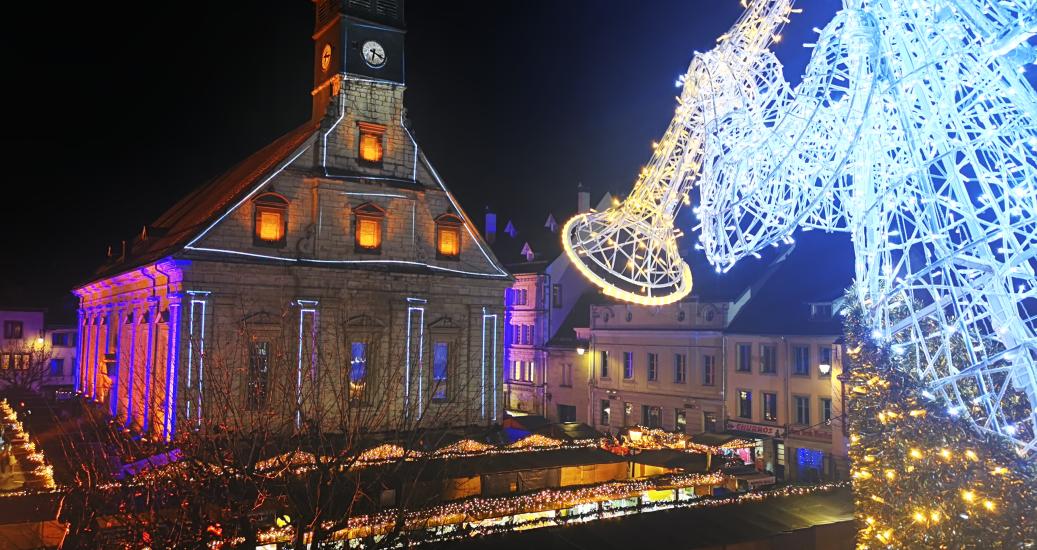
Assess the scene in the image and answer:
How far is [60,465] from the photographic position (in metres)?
28.5

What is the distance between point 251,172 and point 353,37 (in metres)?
9.33

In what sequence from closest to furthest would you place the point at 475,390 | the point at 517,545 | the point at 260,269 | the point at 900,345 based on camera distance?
1. the point at 900,345
2. the point at 517,545
3. the point at 260,269
4. the point at 475,390

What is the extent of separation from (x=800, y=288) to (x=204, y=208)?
3169 centimetres

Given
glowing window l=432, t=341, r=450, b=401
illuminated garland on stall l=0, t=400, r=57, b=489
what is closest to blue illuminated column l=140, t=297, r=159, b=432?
illuminated garland on stall l=0, t=400, r=57, b=489

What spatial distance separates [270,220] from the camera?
107ft

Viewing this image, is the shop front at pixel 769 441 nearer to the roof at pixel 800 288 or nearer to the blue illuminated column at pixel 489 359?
the roof at pixel 800 288

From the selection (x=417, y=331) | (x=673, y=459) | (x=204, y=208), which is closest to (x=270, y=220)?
(x=204, y=208)

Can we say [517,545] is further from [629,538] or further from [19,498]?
[19,498]

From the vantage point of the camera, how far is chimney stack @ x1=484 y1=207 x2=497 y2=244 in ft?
216

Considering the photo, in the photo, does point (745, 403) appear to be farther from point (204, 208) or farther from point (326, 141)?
point (204, 208)

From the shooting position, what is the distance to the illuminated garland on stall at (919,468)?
986 centimetres

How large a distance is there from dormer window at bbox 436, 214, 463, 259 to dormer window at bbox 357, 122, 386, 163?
411cm

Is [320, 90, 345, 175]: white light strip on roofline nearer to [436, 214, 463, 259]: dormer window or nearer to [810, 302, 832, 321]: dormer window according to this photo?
[436, 214, 463, 259]: dormer window

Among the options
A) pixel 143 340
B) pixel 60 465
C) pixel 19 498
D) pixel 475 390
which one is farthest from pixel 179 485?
pixel 143 340
